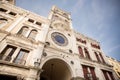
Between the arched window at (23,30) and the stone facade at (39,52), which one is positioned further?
the arched window at (23,30)

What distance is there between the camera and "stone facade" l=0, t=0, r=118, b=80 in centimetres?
950

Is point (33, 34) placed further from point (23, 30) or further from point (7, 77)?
point (7, 77)

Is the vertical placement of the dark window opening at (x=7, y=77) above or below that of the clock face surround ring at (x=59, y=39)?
below

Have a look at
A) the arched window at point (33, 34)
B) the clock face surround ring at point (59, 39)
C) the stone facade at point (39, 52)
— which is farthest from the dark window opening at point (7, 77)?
the clock face surround ring at point (59, 39)

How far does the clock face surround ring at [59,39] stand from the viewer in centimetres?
1591

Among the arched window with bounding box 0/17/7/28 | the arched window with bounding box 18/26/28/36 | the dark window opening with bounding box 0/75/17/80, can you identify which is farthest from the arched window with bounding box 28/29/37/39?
the dark window opening with bounding box 0/75/17/80


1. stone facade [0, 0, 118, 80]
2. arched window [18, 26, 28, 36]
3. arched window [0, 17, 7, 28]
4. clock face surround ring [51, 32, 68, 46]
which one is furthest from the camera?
clock face surround ring [51, 32, 68, 46]

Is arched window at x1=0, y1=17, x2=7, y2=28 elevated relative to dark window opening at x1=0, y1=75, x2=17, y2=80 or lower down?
elevated

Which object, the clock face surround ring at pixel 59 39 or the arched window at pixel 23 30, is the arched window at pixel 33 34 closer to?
the arched window at pixel 23 30

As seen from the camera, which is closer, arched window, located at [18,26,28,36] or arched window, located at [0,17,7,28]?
arched window, located at [0,17,7,28]

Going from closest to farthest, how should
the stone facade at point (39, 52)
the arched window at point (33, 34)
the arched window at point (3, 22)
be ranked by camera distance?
1. the stone facade at point (39, 52)
2. the arched window at point (3, 22)
3. the arched window at point (33, 34)

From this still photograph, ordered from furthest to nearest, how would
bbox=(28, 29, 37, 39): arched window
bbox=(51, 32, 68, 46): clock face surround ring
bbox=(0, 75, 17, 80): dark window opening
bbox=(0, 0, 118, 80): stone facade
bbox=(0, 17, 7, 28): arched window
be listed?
bbox=(51, 32, 68, 46): clock face surround ring, bbox=(28, 29, 37, 39): arched window, bbox=(0, 17, 7, 28): arched window, bbox=(0, 0, 118, 80): stone facade, bbox=(0, 75, 17, 80): dark window opening

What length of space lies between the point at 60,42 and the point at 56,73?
5185 mm

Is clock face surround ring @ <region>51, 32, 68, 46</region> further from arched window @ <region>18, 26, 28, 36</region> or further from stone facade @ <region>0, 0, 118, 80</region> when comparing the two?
arched window @ <region>18, 26, 28, 36</region>
